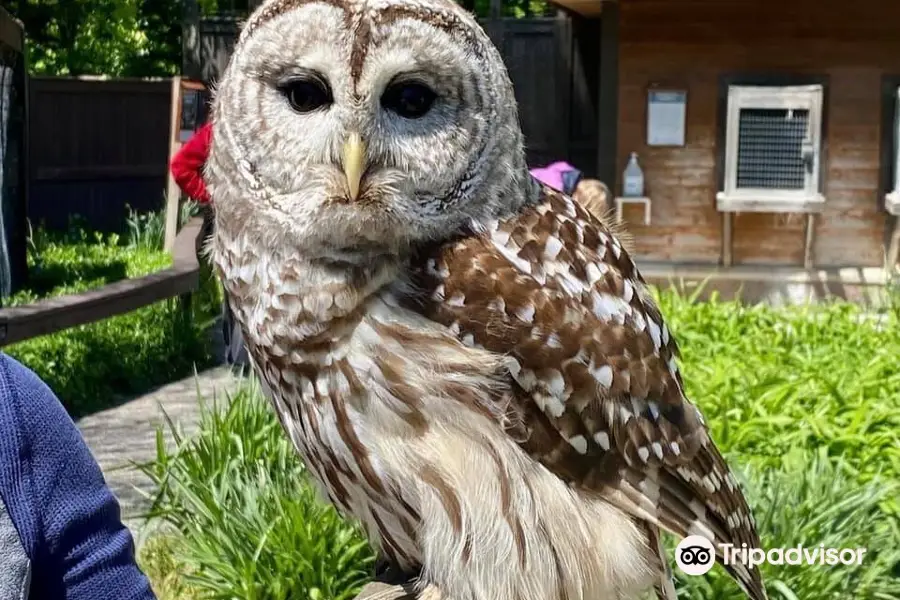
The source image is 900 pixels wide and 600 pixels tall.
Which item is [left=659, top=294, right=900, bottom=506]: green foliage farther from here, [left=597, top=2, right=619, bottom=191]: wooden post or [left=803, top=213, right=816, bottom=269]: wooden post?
[left=597, top=2, right=619, bottom=191]: wooden post

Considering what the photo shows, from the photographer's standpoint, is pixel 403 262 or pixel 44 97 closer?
pixel 403 262

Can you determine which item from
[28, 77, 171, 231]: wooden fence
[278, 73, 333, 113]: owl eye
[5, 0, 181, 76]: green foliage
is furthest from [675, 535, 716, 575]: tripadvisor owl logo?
[5, 0, 181, 76]: green foliage

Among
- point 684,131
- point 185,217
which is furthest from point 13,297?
point 684,131

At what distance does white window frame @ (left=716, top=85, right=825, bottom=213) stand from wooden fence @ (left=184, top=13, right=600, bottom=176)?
131 inches

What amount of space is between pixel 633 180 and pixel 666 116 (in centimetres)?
61

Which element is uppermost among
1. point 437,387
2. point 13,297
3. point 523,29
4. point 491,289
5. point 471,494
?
point 523,29

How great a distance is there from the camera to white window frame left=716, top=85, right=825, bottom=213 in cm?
966

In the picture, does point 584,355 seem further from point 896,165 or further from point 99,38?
point 99,38

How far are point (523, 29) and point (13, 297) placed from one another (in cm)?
640

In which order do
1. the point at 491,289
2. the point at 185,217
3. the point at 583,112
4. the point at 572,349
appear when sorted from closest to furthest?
the point at 491,289, the point at 572,349, the point at 185,217, the point at 583,112

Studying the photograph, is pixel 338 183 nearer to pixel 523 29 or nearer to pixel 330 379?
pixel 330 379

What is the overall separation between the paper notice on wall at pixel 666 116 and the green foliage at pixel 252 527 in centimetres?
613

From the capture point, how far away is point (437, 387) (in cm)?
212

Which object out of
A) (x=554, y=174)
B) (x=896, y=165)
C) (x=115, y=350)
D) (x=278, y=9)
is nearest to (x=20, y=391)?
(x=278, y=9)
